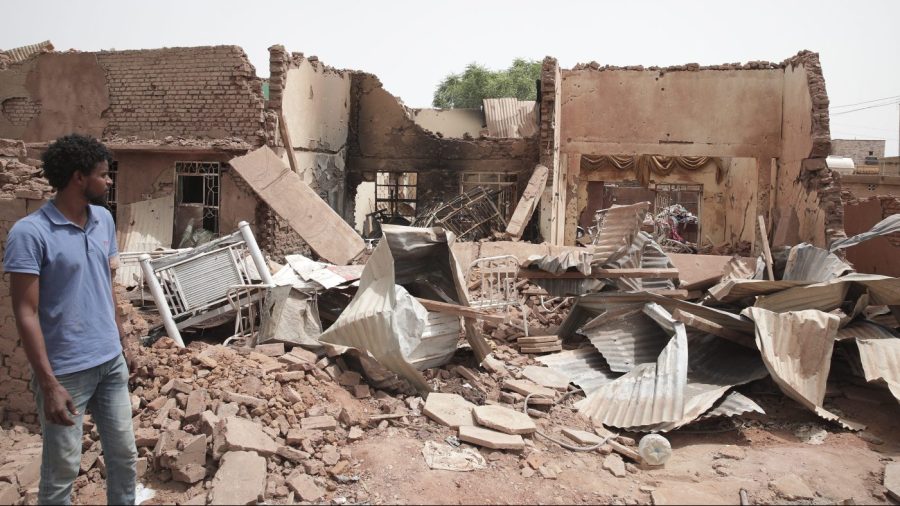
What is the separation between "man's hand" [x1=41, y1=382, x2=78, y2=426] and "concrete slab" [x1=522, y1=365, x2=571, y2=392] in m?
4.11

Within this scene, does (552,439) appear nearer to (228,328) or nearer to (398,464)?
(398,464)

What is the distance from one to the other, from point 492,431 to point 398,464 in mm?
821

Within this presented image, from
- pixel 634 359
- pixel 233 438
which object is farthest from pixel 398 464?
pixel 634 359

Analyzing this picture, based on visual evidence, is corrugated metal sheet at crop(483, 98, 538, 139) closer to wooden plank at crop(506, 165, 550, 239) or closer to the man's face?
wooden plank at crop(506, 165, 550, 239)

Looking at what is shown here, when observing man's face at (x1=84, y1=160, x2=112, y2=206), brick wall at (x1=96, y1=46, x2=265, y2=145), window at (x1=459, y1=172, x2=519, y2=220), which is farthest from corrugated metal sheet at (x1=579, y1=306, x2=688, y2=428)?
window at (x1=459, y1=172, x2=519, y2=220)

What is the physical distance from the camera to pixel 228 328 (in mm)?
7398

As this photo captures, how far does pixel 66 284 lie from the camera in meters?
2.87

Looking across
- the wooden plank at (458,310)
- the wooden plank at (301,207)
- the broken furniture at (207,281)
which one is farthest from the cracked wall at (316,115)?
the wooden plank at (458,310)

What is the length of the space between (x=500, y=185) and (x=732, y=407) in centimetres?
1015

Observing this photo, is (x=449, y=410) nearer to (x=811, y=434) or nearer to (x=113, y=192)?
(x=811, y=434)

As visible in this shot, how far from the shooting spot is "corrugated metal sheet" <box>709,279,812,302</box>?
6.45 metres

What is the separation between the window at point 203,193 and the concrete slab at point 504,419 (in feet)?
27.9

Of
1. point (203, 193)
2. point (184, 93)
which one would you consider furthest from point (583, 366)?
point (184, 93)

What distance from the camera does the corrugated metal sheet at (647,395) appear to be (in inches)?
202
